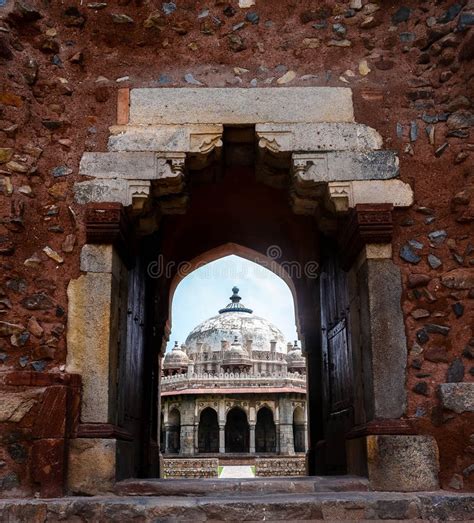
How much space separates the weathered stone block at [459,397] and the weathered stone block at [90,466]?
7.00ft

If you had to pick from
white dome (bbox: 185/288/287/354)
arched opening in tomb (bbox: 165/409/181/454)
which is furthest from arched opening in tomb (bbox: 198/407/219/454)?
white dome (bbox: 185/288/287/354)

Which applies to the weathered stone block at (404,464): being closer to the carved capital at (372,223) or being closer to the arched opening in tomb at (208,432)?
the carved capital at (372,223)

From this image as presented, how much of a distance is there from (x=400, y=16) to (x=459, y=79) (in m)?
0.70

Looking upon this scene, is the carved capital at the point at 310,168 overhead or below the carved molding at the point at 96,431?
overhead

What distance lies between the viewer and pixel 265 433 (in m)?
33.4

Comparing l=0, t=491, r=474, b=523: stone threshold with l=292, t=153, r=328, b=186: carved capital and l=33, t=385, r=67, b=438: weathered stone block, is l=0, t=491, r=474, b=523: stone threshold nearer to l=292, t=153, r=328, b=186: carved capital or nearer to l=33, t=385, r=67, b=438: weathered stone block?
l=33, t=385, r=67, b=438: weathered stone block

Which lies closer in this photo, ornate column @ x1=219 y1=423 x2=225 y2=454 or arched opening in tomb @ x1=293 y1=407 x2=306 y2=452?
ornate column @ x1=219 y1=423 x2=225 y2=454

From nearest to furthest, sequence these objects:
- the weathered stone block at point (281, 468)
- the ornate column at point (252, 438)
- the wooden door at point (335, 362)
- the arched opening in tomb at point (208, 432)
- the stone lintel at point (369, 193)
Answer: the stone lintel at point (369, 193) < the wooden door at point (335, 362) < the weathered stone block at point (281, 468) < the ornate column at point (252, 438) < the arched opening in tomb at point (208, 432)

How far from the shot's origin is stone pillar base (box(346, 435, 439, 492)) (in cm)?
407

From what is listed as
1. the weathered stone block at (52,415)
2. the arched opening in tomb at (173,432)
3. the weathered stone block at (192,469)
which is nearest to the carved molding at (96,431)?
the weathered stone block at (52,415)

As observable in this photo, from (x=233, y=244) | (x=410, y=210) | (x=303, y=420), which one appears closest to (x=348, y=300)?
(x=410, y=210)

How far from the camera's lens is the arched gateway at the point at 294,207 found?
13.8 feet

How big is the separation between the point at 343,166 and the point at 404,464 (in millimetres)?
2060

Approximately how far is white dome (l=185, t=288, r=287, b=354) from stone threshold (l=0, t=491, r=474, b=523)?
36225 millimetres
